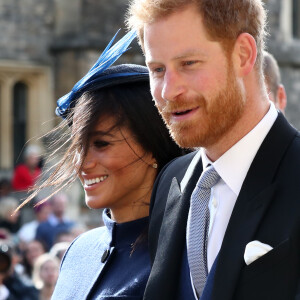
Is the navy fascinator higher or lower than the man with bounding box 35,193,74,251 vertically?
higher

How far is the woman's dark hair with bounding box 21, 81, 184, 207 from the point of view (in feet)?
8.20

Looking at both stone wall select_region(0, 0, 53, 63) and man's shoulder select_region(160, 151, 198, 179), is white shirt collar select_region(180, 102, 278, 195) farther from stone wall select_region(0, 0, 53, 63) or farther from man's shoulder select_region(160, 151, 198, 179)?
stone wall select_region(0, 0, 53, 63)

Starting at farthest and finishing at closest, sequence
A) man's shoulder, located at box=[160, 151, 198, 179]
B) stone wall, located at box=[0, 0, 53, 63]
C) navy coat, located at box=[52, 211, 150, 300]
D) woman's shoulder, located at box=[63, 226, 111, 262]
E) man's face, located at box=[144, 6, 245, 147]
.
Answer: stone wall, located at box=[0, 0, 53, 63]
woman's shoulder, located at box=[63, 226, 111, 262]
navy coat, located at box=[52, 211, 150, 300]
man's shoulder, located at box=[160, 151, 198, 179]
man's face, located at box=[144, 6, 245, 147]

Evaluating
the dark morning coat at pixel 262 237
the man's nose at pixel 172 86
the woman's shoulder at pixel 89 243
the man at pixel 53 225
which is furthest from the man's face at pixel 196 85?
the man at pixel 53 225

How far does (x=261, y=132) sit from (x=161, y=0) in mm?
351

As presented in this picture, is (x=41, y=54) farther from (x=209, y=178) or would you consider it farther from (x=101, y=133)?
(x=209, y=178)

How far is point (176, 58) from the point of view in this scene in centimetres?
189

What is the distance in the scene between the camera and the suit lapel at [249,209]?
179cm

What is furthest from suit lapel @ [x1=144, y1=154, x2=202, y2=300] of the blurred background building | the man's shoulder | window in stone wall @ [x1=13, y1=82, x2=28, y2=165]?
window in stone wall @ [x1=13, y1=82, x2=28, y2=165]

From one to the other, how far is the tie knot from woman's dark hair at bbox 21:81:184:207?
587 millimetres

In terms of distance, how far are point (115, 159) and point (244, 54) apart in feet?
2.30

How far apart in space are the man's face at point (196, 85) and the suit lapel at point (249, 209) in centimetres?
10

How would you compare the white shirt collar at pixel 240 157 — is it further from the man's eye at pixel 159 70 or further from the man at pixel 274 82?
the man at pixel 274 82

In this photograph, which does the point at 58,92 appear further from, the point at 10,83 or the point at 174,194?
the point at 174,194
